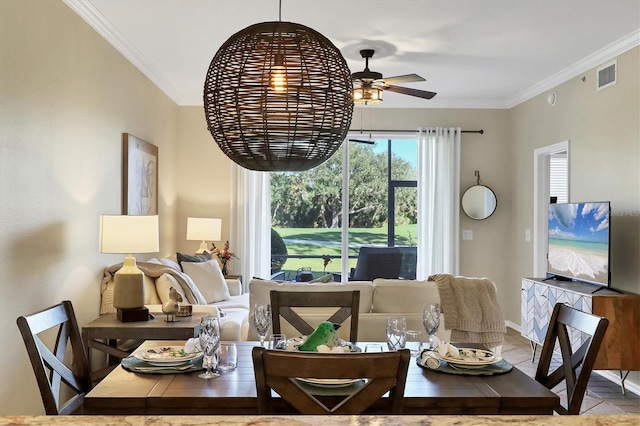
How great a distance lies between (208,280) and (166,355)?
333 centimetres

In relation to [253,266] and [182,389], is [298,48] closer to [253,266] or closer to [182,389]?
[182,389]

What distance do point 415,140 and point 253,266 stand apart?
2.59 m

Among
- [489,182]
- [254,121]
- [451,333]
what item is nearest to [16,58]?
[254,121]

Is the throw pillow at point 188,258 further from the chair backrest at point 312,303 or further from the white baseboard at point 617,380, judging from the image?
the white baseboard at point 617,380

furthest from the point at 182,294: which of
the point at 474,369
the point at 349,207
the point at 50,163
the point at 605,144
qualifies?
the point at 605,144

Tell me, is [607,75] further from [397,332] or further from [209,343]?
[209,343]

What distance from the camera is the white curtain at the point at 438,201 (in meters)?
7.24

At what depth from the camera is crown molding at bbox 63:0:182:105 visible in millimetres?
3940

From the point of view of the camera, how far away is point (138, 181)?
535cm

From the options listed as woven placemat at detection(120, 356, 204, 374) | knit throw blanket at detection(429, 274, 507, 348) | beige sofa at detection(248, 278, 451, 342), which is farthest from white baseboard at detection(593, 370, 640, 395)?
woven placemat at detection(120, 356, 204, 374)

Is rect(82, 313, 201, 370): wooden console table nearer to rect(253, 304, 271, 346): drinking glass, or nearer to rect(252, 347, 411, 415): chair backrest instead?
rect(253, 304, 271, 346): drinking glass

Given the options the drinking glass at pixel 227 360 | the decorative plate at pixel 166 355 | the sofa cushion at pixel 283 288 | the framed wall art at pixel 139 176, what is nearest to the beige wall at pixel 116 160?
the framed wall art at pixel 139 176

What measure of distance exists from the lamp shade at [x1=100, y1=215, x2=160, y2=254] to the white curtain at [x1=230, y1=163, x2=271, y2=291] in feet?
11.0

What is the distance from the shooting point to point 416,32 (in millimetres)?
4605
